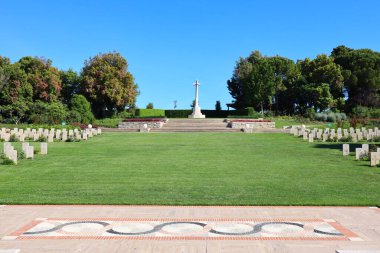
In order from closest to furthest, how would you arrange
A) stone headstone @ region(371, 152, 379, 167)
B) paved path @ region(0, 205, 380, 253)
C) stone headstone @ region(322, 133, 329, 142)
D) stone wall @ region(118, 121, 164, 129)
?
1. paved path @ region(0, 205, 380, 253)
2. stone headstone @ region(371, 152, 379, 167)
3. stone headstone @ region(322, 133, 329, 142)
4. stone wall @ region(118, 121, 164, 129)

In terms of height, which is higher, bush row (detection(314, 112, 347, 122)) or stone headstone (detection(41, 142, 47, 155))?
bush row (detection(314, 112, 347, 122))

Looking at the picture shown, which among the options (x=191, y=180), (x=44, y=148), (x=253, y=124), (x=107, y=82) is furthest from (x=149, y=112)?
(x=191, y=180)

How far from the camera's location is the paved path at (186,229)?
5484 millimetres

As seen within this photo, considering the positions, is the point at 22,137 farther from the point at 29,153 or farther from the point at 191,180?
the point at 191,180

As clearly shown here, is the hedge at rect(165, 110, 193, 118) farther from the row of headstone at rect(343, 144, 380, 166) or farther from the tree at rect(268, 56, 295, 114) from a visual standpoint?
the row of headstone at rect(343, 144, 380, 166)

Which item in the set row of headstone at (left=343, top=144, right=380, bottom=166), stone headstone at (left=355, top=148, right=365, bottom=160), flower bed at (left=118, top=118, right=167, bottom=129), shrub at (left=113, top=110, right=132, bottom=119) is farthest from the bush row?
stone headstone at (left=355, top=148, right=365, bottom=160)

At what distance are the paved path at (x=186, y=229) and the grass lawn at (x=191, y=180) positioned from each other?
707mm

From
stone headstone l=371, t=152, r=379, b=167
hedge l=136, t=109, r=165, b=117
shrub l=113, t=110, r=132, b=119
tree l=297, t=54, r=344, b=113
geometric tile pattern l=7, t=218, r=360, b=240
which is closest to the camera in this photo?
geometric tile pattern l=7, t=218, r=360, b=240

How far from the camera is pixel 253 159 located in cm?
1563

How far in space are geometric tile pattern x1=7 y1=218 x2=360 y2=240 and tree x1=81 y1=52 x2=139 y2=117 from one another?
45422 millimetres

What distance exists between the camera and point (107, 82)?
51031mm

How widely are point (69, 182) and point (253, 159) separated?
292 inches

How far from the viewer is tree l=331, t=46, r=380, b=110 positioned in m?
55.5

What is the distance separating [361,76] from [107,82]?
111 ft
